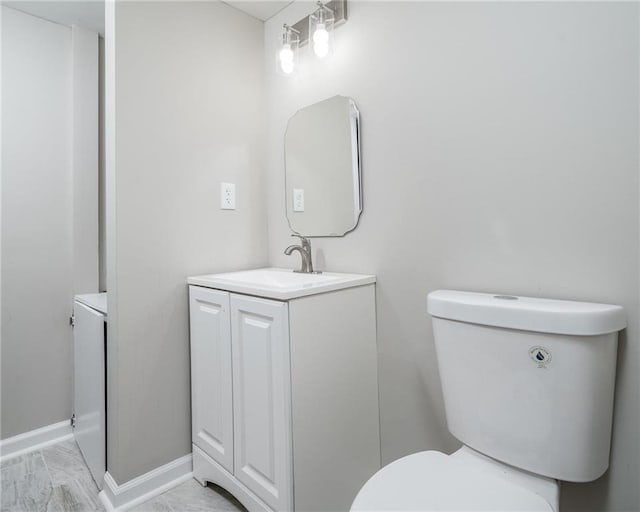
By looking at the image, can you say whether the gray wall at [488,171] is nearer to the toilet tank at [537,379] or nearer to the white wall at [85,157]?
the toilet tank at [537,379]

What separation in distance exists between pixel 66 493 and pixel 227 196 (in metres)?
1.43

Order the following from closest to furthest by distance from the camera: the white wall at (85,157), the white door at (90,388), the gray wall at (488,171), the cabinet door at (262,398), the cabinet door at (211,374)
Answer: the gray wall at (488,171) → the cabinet door at (262,398) → the cabinet door at (211,374) → the white door at (90,388) → the white wall at (85,157)

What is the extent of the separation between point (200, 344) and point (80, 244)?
1002mm

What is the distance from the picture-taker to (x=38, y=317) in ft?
5.73

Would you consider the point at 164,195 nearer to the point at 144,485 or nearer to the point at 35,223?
the point at 35,223

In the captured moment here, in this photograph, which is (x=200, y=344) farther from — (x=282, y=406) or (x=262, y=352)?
(x=282, y=406)

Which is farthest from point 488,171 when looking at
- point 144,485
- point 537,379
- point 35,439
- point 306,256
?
point 35,439

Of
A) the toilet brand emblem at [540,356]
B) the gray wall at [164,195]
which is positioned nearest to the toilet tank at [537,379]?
the toilet brand emblem at [540,356]

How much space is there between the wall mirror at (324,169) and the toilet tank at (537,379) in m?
0.68

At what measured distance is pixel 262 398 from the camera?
1113 mm

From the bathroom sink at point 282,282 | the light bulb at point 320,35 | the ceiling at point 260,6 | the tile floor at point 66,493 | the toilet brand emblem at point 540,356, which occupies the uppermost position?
the ceiling at point 260,6

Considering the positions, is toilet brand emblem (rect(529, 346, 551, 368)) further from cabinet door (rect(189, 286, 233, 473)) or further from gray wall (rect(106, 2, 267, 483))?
gray wall (rect(106, 2, 267, 483))

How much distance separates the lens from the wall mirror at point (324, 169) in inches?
56.0

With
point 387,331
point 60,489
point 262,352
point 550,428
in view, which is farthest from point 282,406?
point 60,489
